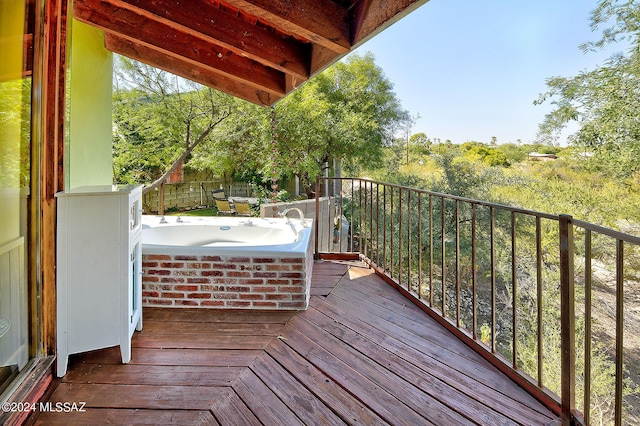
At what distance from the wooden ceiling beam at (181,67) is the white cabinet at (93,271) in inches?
54.4

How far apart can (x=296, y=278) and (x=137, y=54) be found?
7.43 ft

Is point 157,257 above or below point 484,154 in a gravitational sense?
below

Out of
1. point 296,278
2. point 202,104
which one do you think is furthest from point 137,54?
point 202,104

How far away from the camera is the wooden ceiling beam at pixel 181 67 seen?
2.49 meters

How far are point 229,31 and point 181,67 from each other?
1148 millimetres

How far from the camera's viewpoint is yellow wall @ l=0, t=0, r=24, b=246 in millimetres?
1273

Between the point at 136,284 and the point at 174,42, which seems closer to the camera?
A: the point at 136,284

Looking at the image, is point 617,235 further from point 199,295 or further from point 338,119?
point 338,119

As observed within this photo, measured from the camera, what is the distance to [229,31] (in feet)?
6.56

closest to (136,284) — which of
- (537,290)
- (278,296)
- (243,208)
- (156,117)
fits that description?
(278,296)

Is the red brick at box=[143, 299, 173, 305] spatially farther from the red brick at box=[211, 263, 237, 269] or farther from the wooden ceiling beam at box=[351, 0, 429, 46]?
the wooden ceiling beam at box=[351, 0, 429, 46]

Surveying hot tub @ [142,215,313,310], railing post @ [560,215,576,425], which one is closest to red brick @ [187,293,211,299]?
hot tub @ [142,215,313,310]

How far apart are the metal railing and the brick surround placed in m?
0.92

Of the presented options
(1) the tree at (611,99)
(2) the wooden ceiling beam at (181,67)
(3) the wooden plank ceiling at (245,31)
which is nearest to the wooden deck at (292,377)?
(3) the wooden plank ceiling at (245,31)
